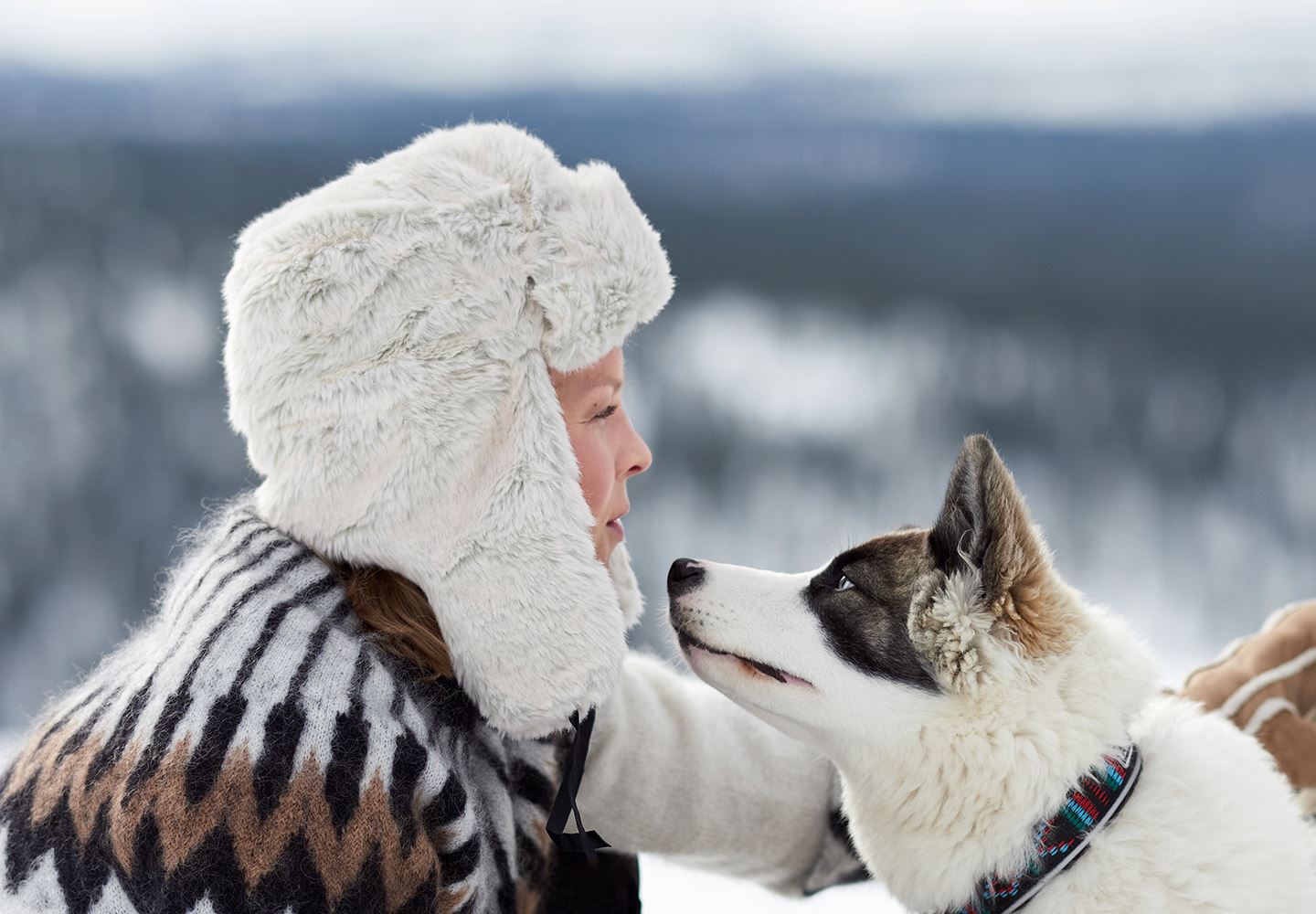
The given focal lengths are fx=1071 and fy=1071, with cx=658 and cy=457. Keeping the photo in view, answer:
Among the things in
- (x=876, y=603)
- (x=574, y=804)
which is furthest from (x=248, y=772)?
(x=876, y=603)

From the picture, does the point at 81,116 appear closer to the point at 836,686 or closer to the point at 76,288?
the point at 76,288

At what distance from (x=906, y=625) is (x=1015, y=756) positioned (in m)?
0.20

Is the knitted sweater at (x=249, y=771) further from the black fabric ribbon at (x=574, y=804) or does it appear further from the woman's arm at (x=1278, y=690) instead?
the woman's arm at (x=1278, y=690)

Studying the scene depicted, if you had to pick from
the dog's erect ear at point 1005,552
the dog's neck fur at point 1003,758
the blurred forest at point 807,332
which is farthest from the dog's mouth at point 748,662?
the blurred forest at point 807,332

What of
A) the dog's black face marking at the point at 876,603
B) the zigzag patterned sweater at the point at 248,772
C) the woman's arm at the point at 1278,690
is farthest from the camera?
the woman's arm at the point at 1278,690

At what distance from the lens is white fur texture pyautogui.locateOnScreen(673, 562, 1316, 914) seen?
1193 mm

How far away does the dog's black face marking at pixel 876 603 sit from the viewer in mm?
1299

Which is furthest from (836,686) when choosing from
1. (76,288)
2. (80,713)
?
(76,288)

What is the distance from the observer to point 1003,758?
3.97 ft

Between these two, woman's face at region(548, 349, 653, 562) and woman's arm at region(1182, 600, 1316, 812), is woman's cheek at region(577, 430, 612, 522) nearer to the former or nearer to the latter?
woman's face at region(548, 349, 653, 562)

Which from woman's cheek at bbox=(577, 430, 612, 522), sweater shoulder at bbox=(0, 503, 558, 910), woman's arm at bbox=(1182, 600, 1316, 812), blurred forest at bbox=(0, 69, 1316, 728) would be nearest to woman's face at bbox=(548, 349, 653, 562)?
woman's cheek at bbox=(577, 430, 612, 522)

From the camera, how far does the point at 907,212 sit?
5.22 m

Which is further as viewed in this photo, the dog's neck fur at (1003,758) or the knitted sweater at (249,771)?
the dog's neck fur at (1003,758)

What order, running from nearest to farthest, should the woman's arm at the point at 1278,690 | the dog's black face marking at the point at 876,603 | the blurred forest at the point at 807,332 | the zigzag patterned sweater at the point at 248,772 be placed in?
the zigzag patterned sweater at the point at 248,772, the dog's black face marking at the point at 876,603, the woman's arm at the point at 1278,690, the blurred forest at the point at 807,332
